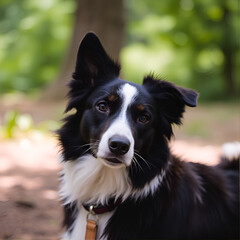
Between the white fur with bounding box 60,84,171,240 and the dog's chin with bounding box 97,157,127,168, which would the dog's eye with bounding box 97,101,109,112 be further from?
the dog's chin with bounding box 97,157,127,168

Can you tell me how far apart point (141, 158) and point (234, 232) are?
1.10m

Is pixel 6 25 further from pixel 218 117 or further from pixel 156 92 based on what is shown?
pixel 156 92

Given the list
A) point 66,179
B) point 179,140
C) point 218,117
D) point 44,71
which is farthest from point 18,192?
point 44,71

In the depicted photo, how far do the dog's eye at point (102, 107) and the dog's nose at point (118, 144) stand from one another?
41 cm

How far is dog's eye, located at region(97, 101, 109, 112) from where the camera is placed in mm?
2947

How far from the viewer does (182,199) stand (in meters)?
3.00

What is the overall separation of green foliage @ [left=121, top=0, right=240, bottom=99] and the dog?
848 cm

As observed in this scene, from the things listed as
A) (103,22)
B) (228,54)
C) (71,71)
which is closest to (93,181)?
(71,71)

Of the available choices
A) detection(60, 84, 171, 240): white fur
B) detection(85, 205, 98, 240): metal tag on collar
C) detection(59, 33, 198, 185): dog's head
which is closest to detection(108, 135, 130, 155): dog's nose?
detection(59, 33, 198, 185): dog's head

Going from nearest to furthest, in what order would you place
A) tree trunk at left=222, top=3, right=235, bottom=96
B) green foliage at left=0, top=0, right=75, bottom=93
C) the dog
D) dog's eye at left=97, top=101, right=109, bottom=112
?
1. the dog
2. dog's eye at left=97, top=101, right=109, bottom=112
3. tree trunk at left=222, top=3, right=235, bottom=96
4. green foliage at left=0, top=0, right=75, bottom=93

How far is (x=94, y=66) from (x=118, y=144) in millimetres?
977

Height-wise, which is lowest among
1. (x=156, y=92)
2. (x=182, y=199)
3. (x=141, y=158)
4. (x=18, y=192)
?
(x=18, y=192)

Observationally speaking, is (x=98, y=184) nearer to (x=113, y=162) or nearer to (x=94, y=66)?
(x=113, y=162)

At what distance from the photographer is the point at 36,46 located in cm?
1698
